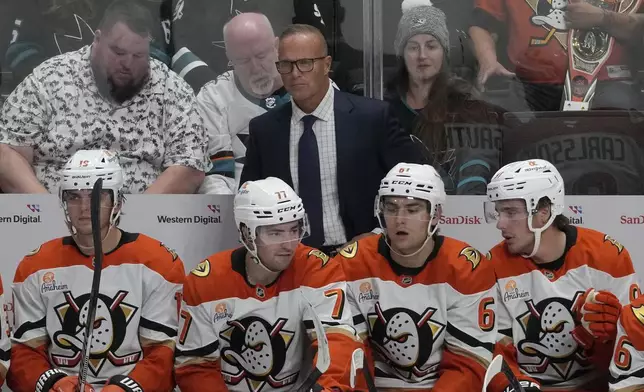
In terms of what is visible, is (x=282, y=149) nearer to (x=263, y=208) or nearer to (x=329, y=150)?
(x=329, y=150)

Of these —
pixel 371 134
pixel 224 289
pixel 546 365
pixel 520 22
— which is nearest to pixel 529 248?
pixel 546 365

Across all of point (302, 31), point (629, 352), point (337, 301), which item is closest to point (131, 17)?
point (302, 31)

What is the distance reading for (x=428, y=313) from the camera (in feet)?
10.6

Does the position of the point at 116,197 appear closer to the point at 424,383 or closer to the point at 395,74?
the point at 424,383

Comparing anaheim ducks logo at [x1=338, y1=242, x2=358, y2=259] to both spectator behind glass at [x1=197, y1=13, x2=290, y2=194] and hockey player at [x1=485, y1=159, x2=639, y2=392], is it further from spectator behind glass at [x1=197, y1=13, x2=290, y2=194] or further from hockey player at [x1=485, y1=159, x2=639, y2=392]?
spectator behind glass at [x1=197, y1=13, x2=290, y2=194]

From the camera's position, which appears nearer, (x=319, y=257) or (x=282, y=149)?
(x=319, y=257)

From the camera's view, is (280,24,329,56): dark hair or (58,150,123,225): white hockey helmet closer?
(58,150,123,225): white hockey helmet

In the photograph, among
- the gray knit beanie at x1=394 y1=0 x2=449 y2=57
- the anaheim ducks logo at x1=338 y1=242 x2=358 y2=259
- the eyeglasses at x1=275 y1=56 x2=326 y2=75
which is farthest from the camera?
the gray knit beanie at x1=394 y1=0 x2=449 y2=57

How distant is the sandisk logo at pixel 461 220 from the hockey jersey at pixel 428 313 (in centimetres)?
69

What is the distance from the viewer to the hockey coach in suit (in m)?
3.69

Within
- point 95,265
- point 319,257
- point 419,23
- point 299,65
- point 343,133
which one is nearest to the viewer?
point 95,265

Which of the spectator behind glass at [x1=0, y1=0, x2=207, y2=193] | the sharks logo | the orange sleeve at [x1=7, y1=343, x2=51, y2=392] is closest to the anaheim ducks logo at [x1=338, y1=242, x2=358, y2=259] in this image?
the spectator behind glass at [x1=0, y1=0, x2=207, y2=193]

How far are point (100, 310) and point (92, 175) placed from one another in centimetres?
43

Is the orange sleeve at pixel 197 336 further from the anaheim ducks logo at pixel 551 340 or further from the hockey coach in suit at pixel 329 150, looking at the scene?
the anaheim ducks logo at pixel 551 340
